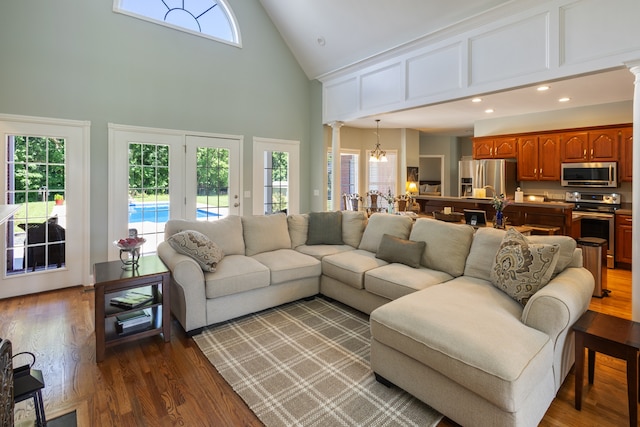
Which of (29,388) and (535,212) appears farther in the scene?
(535,212)

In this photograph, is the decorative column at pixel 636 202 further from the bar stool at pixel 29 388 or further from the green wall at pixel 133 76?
the green wall at pixel 133 76

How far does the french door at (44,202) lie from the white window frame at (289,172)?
7.83ft

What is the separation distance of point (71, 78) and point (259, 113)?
2.58 metres

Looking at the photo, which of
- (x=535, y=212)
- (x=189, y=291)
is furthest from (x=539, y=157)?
(x=189, y=291)

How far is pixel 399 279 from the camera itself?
2.92 m

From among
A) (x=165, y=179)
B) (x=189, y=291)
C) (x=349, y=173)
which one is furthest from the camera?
(x=349, y=173)

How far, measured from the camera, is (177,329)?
10.0ft

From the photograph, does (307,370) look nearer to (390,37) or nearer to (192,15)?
(390,37)

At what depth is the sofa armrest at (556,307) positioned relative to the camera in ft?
6.12

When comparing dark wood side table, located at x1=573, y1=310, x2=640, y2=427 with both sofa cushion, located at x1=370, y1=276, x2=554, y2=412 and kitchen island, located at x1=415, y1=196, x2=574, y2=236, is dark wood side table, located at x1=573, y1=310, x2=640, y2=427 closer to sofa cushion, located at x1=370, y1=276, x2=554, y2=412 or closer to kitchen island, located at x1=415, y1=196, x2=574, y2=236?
sofa cushion, located at x1=370, y1=276, x2=554, y2=412

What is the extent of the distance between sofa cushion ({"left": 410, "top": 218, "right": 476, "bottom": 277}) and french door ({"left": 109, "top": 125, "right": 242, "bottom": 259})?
3.34 meters

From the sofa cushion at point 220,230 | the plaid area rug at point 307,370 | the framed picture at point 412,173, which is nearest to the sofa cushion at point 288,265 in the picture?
the sofa cushion at point 220,230

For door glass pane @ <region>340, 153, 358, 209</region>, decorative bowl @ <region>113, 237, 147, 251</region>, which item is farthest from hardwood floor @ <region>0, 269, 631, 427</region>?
door glass pane @ <region>340, 153, 358, 209</region>

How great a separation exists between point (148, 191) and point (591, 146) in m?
7.36
